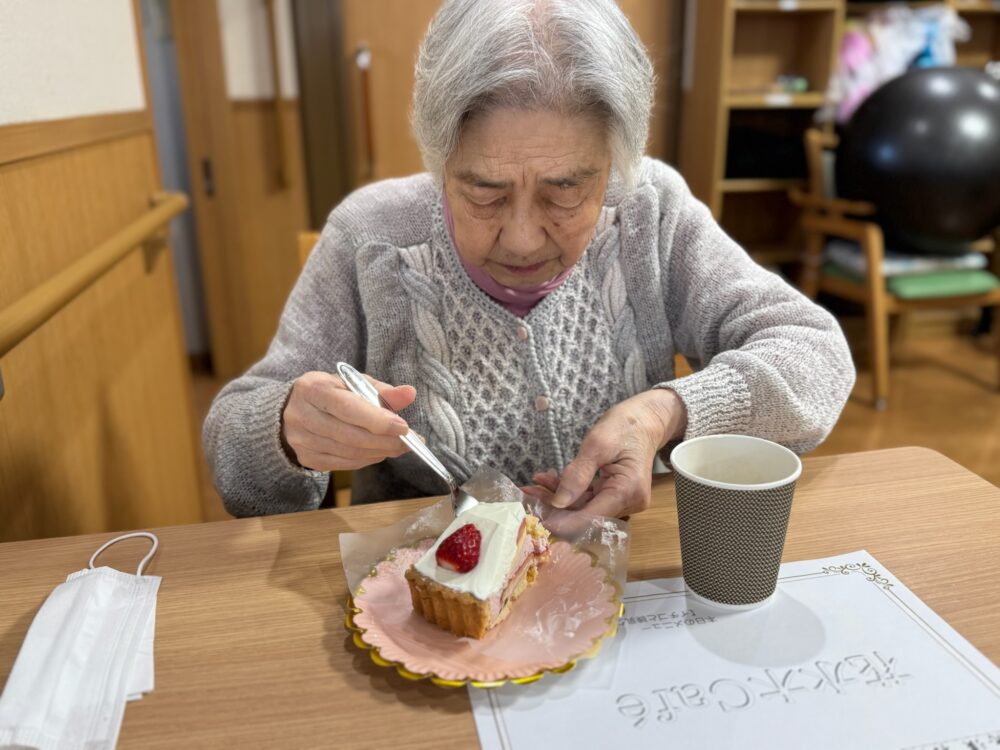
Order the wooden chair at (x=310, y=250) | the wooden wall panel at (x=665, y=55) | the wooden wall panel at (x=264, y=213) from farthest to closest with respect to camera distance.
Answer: the wooden wall panel at (x=665, y=55)
the wooden wall panel at (x=264, y=213)
the wooden chair at (x=310, y=250)

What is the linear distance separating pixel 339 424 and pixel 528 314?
37 cm

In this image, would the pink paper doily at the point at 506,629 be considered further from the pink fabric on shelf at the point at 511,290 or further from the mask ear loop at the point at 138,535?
the pink fabric on shelf at the point at 511,290

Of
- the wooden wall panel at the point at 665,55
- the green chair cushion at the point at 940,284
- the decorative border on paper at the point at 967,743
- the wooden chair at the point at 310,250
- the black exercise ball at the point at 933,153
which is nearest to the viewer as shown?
the decorative border on paper at the point at 967,743

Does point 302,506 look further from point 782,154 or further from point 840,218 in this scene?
point 782,154

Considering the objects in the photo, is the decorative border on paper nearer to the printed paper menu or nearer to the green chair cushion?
the printed paper menu

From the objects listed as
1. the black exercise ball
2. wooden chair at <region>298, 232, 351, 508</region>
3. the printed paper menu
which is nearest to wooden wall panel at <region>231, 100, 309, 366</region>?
wooden chair at <region>298, 232, 351, 508</region>

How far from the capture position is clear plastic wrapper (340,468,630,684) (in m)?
0.62

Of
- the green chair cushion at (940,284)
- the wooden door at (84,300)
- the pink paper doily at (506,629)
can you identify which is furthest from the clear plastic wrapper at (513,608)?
the green chair cushion at (940,284)

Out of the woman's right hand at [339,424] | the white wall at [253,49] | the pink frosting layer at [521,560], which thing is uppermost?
the white wall at [253,49]

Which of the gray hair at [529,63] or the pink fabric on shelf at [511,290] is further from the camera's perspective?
the pink fabric on shelf at [511,290]

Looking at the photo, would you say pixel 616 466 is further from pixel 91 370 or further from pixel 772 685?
pixel 91 370

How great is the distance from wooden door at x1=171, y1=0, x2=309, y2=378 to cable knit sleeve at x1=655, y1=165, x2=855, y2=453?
→ 2.45 metres

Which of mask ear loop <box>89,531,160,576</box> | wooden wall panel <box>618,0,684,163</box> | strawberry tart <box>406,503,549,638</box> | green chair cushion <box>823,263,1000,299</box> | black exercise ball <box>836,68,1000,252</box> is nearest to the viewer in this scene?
strawberry tart <box>406,503,549,638</box>

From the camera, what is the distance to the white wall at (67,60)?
1066mm
